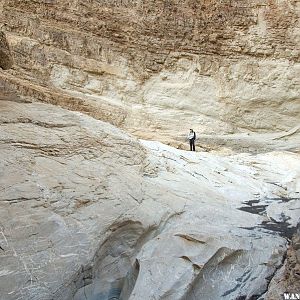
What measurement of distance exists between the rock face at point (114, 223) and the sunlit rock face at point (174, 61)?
360 inches

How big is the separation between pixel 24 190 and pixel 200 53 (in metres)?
15.4

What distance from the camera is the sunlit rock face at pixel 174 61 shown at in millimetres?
19125

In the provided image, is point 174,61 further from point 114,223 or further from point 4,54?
point 114,223

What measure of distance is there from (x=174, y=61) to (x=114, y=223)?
49.1ft

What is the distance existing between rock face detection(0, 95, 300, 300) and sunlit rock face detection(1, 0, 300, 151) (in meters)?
9.13

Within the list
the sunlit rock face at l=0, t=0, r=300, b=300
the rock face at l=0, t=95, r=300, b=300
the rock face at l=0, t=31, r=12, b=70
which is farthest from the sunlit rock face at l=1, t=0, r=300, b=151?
the rock face at l=0, t=95, r=300, b=300

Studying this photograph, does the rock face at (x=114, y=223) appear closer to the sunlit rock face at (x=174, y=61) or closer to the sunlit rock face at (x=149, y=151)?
the sunlit rock face at (x=149, y=151)

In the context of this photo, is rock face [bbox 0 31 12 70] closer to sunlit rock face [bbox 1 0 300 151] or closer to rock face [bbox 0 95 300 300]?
rock face [bbox 0 95 300 300]

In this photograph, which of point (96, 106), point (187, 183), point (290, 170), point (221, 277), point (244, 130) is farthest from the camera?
point (244, 130)

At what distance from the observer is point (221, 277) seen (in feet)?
20.8

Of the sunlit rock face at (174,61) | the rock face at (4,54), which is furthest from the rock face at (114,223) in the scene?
the sunlit rock face at (174,61)

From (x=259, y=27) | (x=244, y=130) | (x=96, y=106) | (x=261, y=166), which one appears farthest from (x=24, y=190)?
(x=259, y=27)

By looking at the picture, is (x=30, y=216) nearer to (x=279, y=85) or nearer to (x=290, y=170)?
(x=290, y=170)

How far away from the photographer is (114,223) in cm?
677
